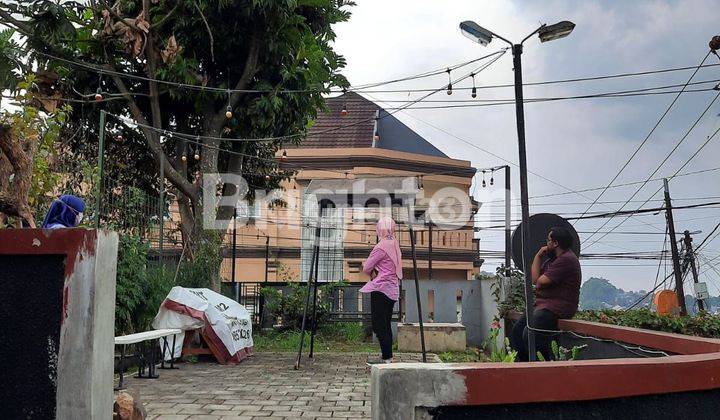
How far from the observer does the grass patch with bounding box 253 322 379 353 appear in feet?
34.4

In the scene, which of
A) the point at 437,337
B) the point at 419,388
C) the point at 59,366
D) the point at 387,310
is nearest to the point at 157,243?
the point at 387,310

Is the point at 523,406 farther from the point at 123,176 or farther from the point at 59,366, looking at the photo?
the point at 123,176

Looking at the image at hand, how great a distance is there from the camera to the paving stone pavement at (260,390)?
15.9 ft

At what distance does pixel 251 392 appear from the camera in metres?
5.86

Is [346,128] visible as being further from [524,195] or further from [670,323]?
A: [524,195]

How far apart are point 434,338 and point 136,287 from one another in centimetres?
514

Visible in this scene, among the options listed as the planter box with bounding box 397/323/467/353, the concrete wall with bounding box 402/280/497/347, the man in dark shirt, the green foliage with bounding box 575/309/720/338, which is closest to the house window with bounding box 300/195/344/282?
the concrete wall with bounding box 402/280/497/347

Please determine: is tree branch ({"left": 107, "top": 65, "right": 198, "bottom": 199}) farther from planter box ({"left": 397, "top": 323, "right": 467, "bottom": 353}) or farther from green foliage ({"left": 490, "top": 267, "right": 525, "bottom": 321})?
green foliage ({"left": 490, "top": 267, "right": 525, "bottom": 321})

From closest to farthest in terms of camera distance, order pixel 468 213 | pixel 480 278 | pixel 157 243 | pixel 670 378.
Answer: pixel 670 378 → pixel 157 243 → pixel 480 278 → pixel 468 213

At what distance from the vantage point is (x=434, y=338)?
1008cm

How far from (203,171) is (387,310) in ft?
20.9

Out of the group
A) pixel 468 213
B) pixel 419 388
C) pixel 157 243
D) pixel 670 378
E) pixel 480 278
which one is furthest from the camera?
pixel 468 213

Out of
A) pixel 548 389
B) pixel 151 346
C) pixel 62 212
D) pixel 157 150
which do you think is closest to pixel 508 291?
pixel 151 346

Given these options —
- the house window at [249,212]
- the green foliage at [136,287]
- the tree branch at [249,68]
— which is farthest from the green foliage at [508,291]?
the house window at [249,212]
